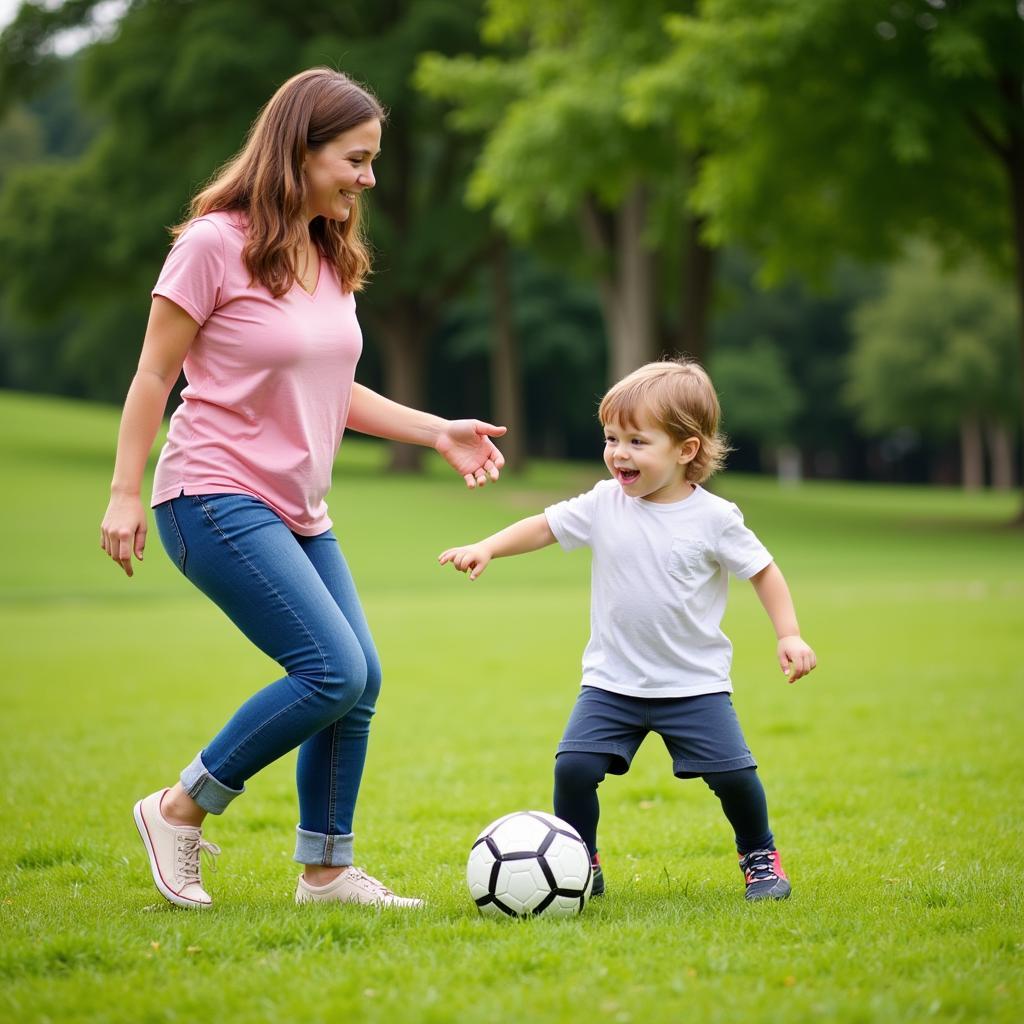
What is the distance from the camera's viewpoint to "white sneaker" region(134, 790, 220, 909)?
14.0 ft

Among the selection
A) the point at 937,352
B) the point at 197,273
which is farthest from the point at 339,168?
the point at 937,352

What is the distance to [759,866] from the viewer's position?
443 centimetres

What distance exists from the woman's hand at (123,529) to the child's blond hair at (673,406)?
156cm

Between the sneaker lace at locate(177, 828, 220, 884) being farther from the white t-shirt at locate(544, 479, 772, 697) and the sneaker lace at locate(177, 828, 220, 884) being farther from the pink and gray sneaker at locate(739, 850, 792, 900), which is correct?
the pink and gray sneaker at locate(739, 850, 792, 900)

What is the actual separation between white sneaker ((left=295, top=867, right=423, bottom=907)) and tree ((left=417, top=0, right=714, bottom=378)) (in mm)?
21206

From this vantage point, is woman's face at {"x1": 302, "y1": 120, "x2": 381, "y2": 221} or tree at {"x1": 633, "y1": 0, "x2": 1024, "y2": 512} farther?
tree at {"x1": 633, "y1": 0, "x2": 1024, "y2": 512}

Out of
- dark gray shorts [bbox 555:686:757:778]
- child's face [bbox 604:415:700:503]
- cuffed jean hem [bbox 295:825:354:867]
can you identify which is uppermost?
child's face [bbox 604:415:700:503]

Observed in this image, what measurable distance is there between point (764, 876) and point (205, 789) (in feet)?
6.02

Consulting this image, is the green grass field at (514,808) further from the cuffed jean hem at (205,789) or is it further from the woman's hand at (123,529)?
the woman's hand at (123,529)

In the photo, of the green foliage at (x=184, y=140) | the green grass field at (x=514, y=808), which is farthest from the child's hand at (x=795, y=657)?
the green foliage at (x=184, y=140)

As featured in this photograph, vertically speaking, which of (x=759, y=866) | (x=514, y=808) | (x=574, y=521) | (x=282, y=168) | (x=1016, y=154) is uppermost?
(x=1016, y=154)

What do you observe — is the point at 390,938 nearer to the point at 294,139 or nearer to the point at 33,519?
the point at 294,139

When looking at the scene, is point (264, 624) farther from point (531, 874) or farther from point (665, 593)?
point (665, 593)

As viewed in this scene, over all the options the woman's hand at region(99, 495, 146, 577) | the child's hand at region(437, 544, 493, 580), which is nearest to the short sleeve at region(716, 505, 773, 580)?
the child's hand at region(437, 544, 493, 580)
